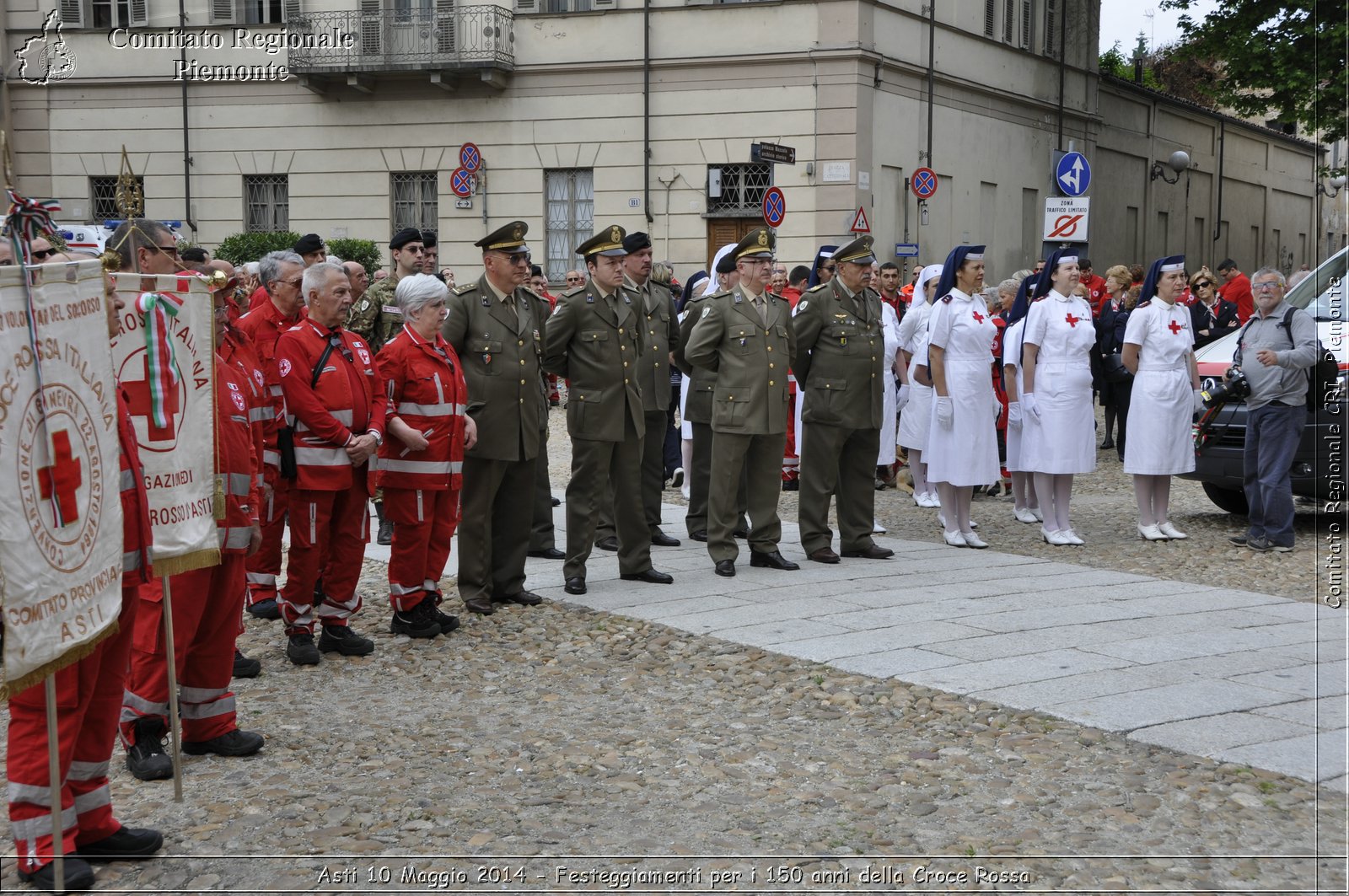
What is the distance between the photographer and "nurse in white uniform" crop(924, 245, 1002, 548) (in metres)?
10.5

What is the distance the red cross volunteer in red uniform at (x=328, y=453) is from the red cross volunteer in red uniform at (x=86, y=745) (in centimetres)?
200

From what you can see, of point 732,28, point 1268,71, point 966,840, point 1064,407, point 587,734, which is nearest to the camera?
point 966,840

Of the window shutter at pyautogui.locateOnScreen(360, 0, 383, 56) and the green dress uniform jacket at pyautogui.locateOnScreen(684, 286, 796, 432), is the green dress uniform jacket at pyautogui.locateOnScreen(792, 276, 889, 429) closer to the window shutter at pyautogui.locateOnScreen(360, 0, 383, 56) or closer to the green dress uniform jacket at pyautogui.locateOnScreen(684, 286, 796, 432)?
the green dress uniform jacket at pyautogui.locateOnScreen(684, 286, 796, 432)

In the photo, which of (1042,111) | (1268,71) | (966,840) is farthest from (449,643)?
(1042,111)

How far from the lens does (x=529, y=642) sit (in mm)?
7625

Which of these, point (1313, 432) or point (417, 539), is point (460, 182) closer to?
point (1313, 432)

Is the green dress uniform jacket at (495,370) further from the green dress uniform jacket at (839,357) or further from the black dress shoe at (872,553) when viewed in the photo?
the black dress shoe at (872,553)

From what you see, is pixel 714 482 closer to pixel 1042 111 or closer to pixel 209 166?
pixel 209 166

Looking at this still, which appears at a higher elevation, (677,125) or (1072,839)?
(677,125)

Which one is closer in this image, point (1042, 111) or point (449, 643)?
point (449, 643)

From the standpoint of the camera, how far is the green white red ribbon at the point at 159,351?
16.7 feet

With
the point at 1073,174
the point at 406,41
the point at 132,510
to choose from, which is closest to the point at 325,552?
the point at 132,510

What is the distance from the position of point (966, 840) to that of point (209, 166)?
2917 centimetres

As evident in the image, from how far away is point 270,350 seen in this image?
7547 mm
